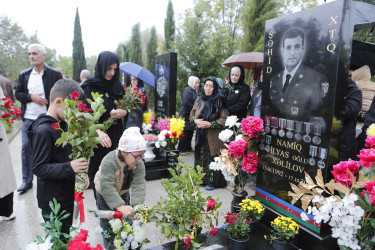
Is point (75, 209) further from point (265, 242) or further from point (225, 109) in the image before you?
point (225, 109)

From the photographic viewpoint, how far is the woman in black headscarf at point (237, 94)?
15.0ft

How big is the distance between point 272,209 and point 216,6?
14.8 m

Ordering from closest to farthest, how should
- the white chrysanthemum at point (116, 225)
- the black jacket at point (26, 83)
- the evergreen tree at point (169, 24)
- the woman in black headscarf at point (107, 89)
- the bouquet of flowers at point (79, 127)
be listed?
1. the white chrysanthemum at point (116, 225)
2. the bouquet of flowers at point (79, 127)
3. the woman in black headscarf at point (107, 89)
4. the black jacket at point (26, 83)
5. the evergreen tree at point (169, 24)

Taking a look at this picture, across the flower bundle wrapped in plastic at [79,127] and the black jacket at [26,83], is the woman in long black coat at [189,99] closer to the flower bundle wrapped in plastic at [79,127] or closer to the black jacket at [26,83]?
the black jacket at [26,83]

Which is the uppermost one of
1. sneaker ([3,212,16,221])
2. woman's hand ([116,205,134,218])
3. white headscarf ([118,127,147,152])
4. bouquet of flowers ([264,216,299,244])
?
white headscarf ([118,127,147,152])

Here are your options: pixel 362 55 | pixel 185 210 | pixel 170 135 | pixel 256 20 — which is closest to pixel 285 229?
pixel 185 210

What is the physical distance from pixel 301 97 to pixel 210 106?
81.1 inches

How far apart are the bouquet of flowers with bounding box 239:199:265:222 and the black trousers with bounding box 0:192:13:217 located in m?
2.77

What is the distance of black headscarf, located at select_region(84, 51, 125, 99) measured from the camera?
308 centimetres

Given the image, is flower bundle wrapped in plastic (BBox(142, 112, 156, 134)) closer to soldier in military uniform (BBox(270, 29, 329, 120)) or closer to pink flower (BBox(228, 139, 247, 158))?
pink flower (BBox(228, 139, 247, 158))

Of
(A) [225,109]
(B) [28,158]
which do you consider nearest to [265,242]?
(A) [225,109]

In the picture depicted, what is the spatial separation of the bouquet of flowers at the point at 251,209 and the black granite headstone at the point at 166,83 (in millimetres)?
4061

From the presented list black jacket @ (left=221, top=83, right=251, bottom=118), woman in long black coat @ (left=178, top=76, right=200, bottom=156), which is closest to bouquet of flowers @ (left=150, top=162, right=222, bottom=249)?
black jacket @ (left=221, top=83, right=251, bottom=118)

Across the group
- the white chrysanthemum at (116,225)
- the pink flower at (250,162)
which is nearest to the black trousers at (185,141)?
the pink flower at (250,162)
